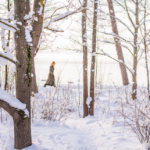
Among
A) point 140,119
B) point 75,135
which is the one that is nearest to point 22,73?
point 75,135

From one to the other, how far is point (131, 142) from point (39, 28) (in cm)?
230

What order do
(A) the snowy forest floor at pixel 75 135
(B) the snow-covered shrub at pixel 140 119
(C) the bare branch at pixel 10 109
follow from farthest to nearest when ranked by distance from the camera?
(A) the snowy forest floor at pixel 75 135 → (B) the snow-covered shrub at pixel 140 119 → (C) the bare branch at pixel 10 109

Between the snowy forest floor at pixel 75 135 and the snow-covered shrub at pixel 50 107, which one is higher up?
the snow-covered shrub at pixel 50 107

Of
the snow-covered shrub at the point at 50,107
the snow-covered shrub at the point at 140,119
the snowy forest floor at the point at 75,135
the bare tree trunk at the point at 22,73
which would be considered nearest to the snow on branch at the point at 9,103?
the bare tree trunk at the point at 22,73

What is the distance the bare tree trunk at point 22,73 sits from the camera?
9.36ft

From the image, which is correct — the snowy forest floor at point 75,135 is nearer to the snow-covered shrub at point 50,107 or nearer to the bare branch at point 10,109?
the snow-covered shrub at point 50,107

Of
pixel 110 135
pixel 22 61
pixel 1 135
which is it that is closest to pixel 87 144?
pixel 110 135

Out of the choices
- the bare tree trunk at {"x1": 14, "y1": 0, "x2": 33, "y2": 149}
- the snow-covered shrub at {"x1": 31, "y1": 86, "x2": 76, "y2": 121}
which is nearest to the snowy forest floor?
the snow-covered shrub at {"x1": 31, "y1": 86, "x2": 76, "y2": 121}

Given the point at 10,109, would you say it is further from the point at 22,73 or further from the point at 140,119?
the point at 140,119

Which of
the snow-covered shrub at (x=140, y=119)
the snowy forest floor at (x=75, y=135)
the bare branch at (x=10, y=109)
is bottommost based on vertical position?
the snowy forest floor at (x=75, y=135)

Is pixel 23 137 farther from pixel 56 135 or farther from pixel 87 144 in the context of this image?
pixel 87 144

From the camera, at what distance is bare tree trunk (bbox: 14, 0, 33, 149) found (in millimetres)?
2852

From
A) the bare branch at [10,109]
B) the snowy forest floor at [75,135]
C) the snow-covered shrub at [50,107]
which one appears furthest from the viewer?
the snow-covered shrub at [50,107]

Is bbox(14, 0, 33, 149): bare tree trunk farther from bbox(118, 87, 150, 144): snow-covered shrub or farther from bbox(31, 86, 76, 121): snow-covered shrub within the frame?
bbox(31, 86, 76, 121): snow-covered shrub
